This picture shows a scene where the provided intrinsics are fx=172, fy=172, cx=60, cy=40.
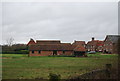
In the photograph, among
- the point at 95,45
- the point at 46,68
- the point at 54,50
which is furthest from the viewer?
the point at 95,45

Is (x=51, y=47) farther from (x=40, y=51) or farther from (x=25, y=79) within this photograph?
(x=25, y=79)

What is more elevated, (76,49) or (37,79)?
(76,49)

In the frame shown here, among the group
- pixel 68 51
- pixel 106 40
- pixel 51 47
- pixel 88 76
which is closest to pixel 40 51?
pixel 51 47

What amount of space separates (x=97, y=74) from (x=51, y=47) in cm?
4140

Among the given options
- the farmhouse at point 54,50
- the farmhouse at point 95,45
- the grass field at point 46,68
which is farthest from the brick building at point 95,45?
the grass field at point 46,68

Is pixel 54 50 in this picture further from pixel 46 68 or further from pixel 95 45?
pixel 95 45

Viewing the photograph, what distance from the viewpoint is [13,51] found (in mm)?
60094

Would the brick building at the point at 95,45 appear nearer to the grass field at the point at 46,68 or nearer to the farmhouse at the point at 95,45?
the farmhouse at the point at 95,45

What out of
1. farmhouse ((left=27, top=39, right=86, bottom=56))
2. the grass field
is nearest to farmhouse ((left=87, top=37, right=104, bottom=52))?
farmhouse ((left=27, top=39, right=86, bottom=56))

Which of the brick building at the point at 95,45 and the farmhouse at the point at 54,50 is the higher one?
the brick building at the point at 95,45

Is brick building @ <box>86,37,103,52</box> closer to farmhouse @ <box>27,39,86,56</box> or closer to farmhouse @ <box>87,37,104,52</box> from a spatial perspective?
farmhouse @ <box>87,37,104,52</box>

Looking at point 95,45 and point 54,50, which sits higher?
point 95,45

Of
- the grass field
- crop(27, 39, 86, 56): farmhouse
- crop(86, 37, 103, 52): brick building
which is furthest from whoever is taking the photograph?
crop(86, 37, 103, 52): brick building

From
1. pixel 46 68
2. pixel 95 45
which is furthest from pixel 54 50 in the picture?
pixel 95 45
